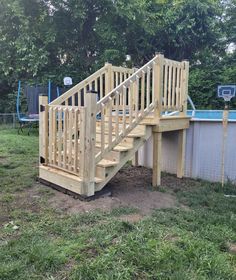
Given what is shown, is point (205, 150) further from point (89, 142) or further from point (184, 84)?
point (89, 142)

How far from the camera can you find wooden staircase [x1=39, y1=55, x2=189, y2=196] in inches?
131

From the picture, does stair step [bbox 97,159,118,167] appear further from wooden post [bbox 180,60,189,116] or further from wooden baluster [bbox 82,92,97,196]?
wooden post [bbox 180,60,189,116]

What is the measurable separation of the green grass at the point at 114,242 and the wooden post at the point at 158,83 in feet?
4.32

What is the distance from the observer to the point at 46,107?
3.95m

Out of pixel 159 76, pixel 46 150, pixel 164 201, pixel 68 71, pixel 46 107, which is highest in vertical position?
pixel 68 71

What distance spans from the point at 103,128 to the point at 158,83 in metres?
1.13

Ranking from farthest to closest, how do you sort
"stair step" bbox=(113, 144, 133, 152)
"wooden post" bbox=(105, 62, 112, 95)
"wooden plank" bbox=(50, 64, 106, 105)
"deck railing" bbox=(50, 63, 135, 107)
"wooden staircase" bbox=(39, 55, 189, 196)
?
1. "wooden post" bbox=(105, 62, 112, 95)
2. "deck railing" bbox=(50, 63, 135, 107)
3. "wooden plank" bbox=(50, 64, 106, 105)
4. "stair step" bbox=(113, 144, 133, 152)
5. "wooden staircase" bbox=(39, 55, 189, 196)

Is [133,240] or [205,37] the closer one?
[133,240]

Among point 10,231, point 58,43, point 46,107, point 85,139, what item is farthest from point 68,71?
point 10,231

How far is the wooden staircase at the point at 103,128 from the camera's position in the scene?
3329 mm

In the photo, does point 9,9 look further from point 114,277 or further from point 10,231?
point 114,277

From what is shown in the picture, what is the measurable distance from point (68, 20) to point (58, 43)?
0.92 meters

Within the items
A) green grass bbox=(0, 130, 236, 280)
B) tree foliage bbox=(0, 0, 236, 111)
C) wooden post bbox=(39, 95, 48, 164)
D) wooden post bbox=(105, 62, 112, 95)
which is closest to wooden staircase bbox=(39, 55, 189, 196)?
wooden post bbox=(39, 95, 48, 164)

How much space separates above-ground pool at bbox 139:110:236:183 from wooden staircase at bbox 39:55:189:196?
0.30 m
